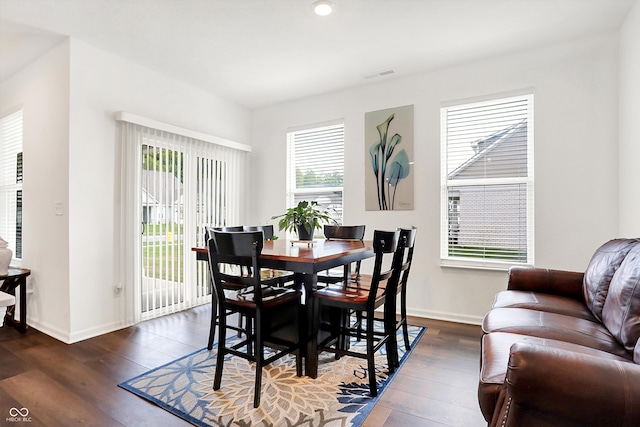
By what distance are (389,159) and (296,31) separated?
66.2 inches

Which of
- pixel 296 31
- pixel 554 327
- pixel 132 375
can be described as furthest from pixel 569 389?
pixel 296 31

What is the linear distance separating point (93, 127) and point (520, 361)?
3.67 metres

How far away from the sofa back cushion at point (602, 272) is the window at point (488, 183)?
3.50 feet

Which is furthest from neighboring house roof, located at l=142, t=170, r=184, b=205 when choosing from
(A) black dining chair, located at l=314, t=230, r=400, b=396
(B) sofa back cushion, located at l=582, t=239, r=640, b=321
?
(B) sofa back cushion, located at l=582, t=239, r=640, b=321

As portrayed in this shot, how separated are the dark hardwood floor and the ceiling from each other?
2657 mm

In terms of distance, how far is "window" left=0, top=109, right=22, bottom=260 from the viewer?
12.8ft

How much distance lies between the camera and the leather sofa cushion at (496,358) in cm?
125

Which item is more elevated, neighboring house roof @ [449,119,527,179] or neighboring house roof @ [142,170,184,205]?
neighboring house roof @ [449,119,527,179]

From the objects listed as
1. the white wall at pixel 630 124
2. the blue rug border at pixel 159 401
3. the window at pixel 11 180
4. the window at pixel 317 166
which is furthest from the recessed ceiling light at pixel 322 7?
the window at pixel 11 180

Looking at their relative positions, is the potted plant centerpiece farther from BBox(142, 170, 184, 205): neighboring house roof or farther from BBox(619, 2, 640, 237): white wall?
BBox(619, 2, 640, 237): white wall

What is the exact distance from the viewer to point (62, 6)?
2.56 metres

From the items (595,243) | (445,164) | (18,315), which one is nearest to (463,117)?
(445,164)

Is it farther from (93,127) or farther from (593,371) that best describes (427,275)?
(93,127)

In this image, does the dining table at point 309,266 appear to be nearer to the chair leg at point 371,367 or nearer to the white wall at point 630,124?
the chair leg at point 371,367
